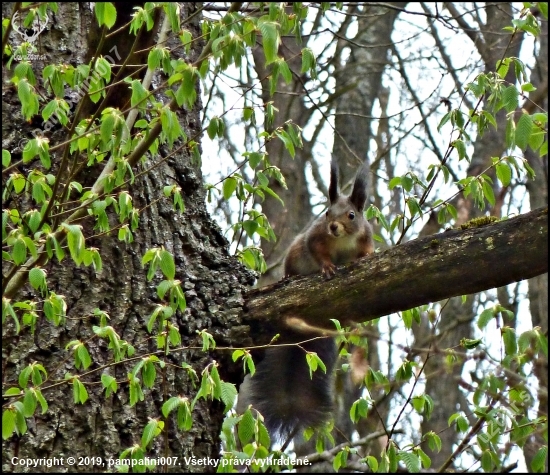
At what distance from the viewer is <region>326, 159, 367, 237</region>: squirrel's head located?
445cm

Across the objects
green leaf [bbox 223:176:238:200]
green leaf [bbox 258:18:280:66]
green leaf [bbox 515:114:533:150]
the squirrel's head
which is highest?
the squirrel's head

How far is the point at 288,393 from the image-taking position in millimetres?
3797

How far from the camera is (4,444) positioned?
310 centimetres

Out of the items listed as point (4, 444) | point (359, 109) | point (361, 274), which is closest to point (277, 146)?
point (359, 109)

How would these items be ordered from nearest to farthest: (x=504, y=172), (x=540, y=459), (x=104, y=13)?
(x=104, y=13) → (x=540, y=459) → (x=504, y=172)

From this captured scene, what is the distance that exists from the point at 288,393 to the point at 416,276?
3.43 ft

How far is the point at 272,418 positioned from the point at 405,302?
3.31 feet

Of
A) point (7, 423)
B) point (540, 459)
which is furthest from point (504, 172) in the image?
point (7, 423)

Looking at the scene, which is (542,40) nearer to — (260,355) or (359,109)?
(359,109)

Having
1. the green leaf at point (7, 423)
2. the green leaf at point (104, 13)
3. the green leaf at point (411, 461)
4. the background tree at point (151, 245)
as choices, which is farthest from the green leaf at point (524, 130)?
the green leaf at point (7, 423)

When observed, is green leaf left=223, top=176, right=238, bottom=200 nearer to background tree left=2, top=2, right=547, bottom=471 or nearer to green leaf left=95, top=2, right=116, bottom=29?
background tree left=2, top=2, right=547, bottom=471

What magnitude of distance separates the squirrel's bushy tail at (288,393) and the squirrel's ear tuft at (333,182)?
2.86 feet

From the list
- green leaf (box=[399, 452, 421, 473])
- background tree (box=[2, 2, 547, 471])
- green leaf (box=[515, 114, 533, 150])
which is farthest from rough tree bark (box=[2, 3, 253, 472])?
green leaf (box=[515, 114, 533, 150])

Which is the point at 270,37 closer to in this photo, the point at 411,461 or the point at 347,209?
the point at 411,461
